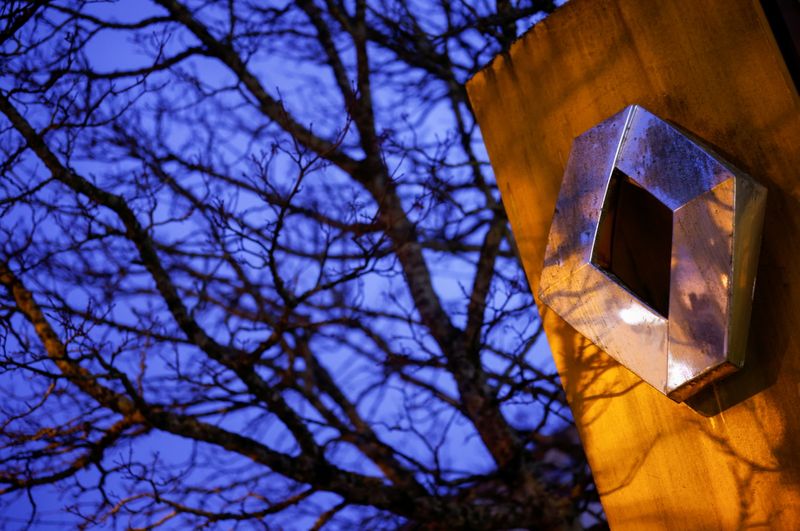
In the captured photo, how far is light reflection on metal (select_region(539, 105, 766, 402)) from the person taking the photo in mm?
2748

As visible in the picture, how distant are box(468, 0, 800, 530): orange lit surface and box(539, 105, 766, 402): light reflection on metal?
0.16 m

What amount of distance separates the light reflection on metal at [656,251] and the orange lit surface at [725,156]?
16cm

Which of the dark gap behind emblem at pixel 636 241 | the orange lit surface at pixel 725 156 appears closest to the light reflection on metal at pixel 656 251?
the dark gap behind emblem at pixel 636 241

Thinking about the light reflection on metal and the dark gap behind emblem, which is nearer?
the light reflection on metal

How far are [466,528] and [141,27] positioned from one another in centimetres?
620

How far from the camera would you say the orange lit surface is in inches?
112

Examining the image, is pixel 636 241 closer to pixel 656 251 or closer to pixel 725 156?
pixel 656 251

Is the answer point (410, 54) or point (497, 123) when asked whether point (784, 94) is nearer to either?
point (497, 123)

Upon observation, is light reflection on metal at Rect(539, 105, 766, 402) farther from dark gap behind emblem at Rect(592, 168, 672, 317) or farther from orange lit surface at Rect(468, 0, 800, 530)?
orange lit surface at Rect(468, 0, 800, 530)

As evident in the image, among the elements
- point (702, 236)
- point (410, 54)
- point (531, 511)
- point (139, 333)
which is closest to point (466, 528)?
point (531, 511)

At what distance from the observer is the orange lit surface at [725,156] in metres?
2.85

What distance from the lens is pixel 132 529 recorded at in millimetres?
5484

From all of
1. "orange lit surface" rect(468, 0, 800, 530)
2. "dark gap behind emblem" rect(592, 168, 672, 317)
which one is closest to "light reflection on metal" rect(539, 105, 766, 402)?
"dark gap behind emblem" rect(592, 168, 672, 317)

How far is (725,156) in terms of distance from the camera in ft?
9.85
